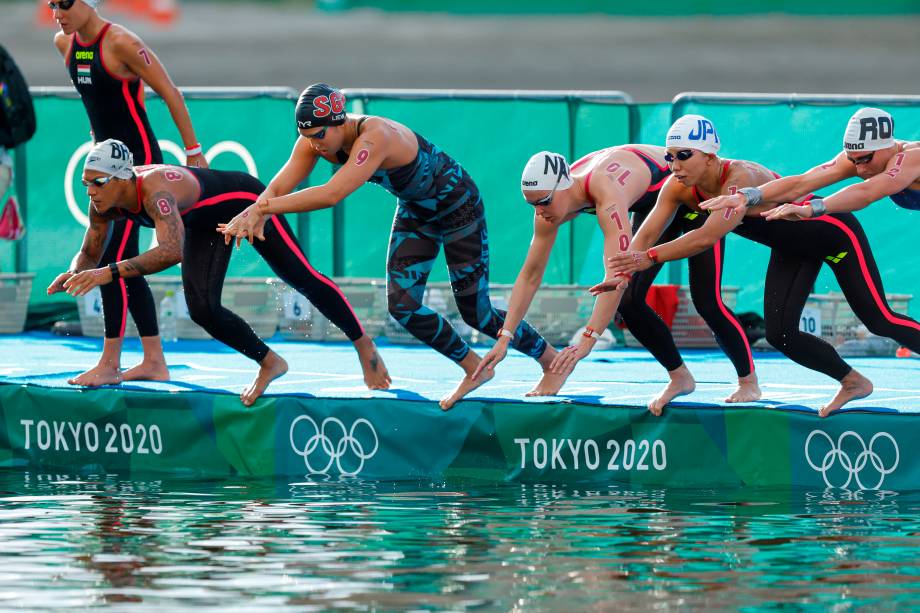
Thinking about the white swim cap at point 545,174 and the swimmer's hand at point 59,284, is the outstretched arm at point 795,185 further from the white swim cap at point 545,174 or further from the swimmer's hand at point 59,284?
the swimmer's hand at point 59,284

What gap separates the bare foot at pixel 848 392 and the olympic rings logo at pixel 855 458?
0.13 meters

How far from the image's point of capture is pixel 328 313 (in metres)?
9.31

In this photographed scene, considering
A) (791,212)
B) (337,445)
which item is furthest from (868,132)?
(337,445)

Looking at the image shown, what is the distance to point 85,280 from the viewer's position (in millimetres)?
8391

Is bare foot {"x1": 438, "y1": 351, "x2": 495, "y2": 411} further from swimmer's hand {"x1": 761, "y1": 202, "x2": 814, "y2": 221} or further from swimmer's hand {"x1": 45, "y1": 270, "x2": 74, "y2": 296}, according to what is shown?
swimmer's hand {"x1": 45, "y1": 270, "x2": 74, "y2": 296}

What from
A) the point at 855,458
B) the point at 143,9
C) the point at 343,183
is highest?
the point at 143,9

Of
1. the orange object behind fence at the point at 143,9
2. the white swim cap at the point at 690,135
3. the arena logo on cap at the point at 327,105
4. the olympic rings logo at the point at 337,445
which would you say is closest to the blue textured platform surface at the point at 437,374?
the olympic rings logo at the point at 337,445

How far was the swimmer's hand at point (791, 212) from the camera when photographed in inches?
311

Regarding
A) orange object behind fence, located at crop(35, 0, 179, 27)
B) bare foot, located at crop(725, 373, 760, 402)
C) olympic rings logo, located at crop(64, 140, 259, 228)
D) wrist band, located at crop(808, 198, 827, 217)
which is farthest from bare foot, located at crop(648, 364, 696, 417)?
orange object behind fence, located at crop(35, 0, 179, 27)

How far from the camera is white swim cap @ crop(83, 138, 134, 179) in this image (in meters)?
8.72

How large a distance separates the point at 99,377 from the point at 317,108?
7.62 feet

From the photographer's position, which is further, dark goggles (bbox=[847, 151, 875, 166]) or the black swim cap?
the black swim cap

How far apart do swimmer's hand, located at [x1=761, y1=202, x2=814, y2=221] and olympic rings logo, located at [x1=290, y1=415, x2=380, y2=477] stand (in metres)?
2.56

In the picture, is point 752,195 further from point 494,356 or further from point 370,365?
point 370,365
